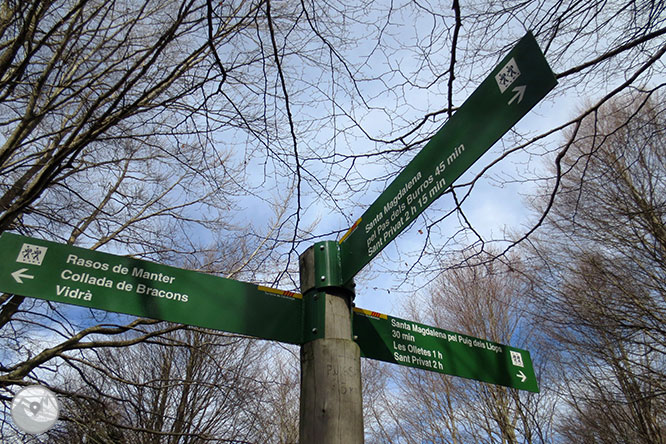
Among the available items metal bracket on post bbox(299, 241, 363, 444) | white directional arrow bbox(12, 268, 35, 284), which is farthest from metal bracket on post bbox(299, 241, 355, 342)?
white directional arrow bbox(12, 268, 35, 284)

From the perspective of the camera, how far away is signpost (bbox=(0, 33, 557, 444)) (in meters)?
1.65

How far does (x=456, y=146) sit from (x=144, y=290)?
1.50 meters

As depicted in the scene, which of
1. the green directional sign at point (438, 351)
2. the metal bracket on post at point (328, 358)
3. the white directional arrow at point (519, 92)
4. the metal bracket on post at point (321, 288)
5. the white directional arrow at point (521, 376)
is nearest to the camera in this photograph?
the white directional arrow at point (519, 92)

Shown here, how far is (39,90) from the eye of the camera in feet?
10.9

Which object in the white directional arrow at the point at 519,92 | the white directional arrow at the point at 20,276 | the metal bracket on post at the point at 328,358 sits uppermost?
the white directional arrow at the point at 519,92

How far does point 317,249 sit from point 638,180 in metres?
7.57

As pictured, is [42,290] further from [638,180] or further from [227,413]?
[638,180]

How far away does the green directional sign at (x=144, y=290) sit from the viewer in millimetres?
1916

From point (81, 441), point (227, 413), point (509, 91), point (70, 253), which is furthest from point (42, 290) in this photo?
point (227, 413)

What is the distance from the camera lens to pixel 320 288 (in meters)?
1.96

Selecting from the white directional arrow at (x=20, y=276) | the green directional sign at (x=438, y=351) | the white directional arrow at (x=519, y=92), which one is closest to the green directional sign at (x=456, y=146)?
the white directional arrow at (x=519, y=92)

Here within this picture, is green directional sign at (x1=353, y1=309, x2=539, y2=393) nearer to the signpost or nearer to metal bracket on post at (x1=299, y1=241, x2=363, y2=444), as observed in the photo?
the signpost

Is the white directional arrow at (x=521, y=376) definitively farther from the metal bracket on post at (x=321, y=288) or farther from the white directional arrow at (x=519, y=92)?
the white directional arrow at (x=519, y=92)

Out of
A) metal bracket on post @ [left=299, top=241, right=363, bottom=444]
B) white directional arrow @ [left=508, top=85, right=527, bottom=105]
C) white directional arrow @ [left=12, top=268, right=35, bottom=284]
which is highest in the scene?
white directional arrow @ [left=508, top=85, right=527, bottom=105]
